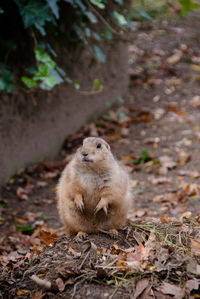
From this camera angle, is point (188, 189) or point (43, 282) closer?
point (43, 282)

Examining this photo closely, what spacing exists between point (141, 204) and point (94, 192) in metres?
1.74

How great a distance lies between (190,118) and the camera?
754 centimetres

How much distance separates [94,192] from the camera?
3.68 meters

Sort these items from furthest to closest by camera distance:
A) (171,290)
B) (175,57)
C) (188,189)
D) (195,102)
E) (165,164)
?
(175,57), (195,102), (165,164), (188,189), (171,290)

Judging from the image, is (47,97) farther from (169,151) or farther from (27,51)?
(169,151)

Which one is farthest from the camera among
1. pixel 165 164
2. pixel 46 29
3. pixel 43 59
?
pixel 165 164

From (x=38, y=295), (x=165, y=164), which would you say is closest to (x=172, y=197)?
(x=165, y=164)

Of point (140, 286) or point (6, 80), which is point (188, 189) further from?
point (6, 80)

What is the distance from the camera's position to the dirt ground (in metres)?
2.97

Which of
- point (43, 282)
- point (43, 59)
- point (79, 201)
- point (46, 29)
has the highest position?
point (46, 29)

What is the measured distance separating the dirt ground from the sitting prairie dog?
14 centimetres

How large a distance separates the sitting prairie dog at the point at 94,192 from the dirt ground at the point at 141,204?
136mm

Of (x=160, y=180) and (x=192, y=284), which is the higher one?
(x=192, y=284)

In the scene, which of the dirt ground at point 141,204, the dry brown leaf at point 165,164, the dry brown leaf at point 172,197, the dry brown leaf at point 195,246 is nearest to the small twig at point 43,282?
the dirt ground at point 141,204
